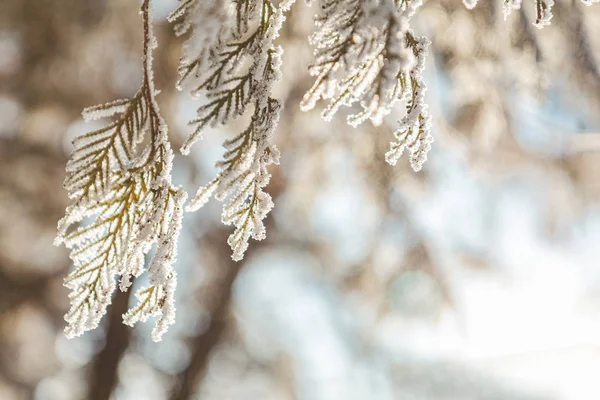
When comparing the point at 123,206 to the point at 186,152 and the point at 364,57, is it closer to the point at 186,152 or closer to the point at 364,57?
the point at 186,152

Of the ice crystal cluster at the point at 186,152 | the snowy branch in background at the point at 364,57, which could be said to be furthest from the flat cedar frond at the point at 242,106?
the snowy branch in background at the point at 364,57

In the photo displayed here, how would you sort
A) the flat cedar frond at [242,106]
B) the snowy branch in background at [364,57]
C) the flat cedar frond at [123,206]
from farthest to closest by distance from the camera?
the flat cedar frond at [123,206]
the flat cedar frond at [242,106]
the snowy branch in background at [364,57]

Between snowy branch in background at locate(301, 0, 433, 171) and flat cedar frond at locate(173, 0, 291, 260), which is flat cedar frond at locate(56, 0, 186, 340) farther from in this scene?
snowy branch in background at locate(301, 0, 433, 171)

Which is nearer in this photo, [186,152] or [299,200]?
[186,152]

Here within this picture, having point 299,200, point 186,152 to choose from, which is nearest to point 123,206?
point 186,152

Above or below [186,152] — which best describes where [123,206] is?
below

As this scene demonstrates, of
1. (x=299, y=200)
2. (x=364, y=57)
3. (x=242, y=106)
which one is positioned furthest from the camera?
(x=299, y=200)

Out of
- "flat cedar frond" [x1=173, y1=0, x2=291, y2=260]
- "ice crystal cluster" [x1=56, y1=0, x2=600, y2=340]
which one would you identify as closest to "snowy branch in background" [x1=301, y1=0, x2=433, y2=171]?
"ice crystal cluster" [x1=56, y1=0, x2=600, y2=340]

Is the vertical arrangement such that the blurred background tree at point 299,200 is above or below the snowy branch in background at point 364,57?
above

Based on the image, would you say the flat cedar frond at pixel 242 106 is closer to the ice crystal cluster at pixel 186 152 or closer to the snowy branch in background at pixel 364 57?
the ice crystal cluster at pixel 186 152
